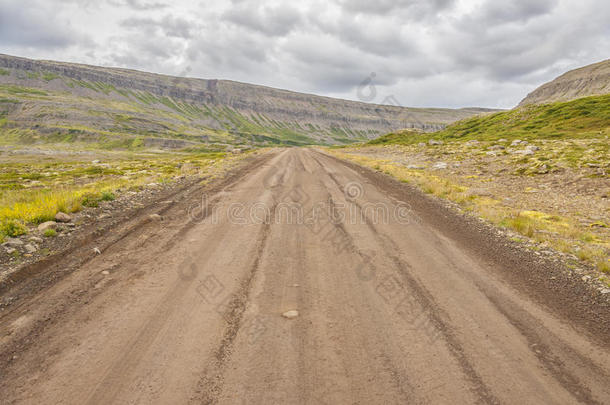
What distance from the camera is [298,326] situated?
172 inches

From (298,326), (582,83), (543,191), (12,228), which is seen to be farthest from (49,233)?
(582,83)

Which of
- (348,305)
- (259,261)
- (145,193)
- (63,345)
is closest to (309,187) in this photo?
(145,193)

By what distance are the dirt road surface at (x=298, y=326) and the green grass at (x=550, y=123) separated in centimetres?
3395

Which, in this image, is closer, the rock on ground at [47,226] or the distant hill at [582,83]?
the rock on ground at [47,226]

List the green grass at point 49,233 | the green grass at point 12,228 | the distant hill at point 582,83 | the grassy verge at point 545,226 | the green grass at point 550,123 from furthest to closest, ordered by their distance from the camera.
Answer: the distant hill at point 582,83, the green grass at point 550,123, the green grass at point 49,233, the green grass at point 12,228, the grassy verge at point 545,226

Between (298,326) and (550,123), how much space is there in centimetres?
5084

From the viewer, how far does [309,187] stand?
1509cm

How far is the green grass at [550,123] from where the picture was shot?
108ft

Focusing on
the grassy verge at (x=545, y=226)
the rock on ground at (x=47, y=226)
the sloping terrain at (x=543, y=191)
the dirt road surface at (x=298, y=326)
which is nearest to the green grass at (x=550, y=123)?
the sloping terrain at (x=543, y=191)

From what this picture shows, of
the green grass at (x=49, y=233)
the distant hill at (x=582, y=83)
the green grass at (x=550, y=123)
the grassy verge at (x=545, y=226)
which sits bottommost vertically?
the green grass at (x=49, y=233)

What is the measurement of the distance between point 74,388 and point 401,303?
14.9 ft

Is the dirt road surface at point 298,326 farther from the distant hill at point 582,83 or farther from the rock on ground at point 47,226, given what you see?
the distant hill at point 582,83

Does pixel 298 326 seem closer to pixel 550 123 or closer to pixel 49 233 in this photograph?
pixel 49 233

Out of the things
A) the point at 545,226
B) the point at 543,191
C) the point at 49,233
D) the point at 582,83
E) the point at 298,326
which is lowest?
the point at 49,233
